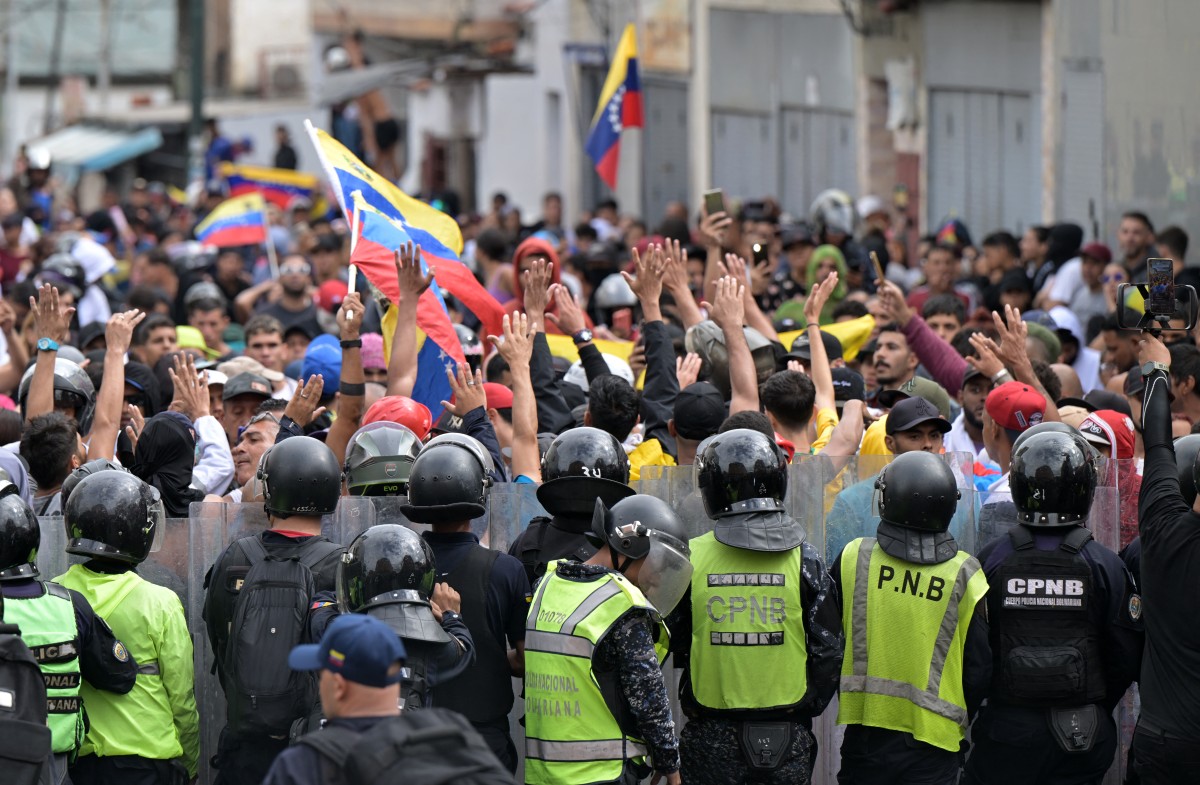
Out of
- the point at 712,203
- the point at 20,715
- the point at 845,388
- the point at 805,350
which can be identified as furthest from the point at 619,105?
the point at 20,715

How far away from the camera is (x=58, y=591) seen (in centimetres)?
604

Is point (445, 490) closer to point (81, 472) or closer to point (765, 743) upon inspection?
point (765, 743)

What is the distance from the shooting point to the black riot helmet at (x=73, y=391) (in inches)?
335

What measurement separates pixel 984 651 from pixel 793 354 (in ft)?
10.1

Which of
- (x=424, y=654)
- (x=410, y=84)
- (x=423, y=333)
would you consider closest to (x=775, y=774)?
(x=424, y=654)

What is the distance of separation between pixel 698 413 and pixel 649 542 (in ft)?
5.79

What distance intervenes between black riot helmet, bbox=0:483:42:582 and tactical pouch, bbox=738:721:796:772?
247 centimetres

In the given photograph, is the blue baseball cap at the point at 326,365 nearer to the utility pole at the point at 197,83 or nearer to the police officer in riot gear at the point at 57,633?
the police officer in riot gear at the point at 57,633

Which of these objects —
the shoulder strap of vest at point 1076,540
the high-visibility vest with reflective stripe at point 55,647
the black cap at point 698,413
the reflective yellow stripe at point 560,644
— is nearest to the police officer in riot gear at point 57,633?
the high-visibility vest with reflective stripe at point 55,647

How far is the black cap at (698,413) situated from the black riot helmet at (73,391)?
9.35 ft

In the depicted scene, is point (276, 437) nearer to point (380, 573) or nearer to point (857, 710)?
point (380, 573)

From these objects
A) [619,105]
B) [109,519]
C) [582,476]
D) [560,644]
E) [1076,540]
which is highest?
[619,105]

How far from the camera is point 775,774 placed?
Result: 623cm

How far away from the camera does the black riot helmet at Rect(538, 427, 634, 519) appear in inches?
253
